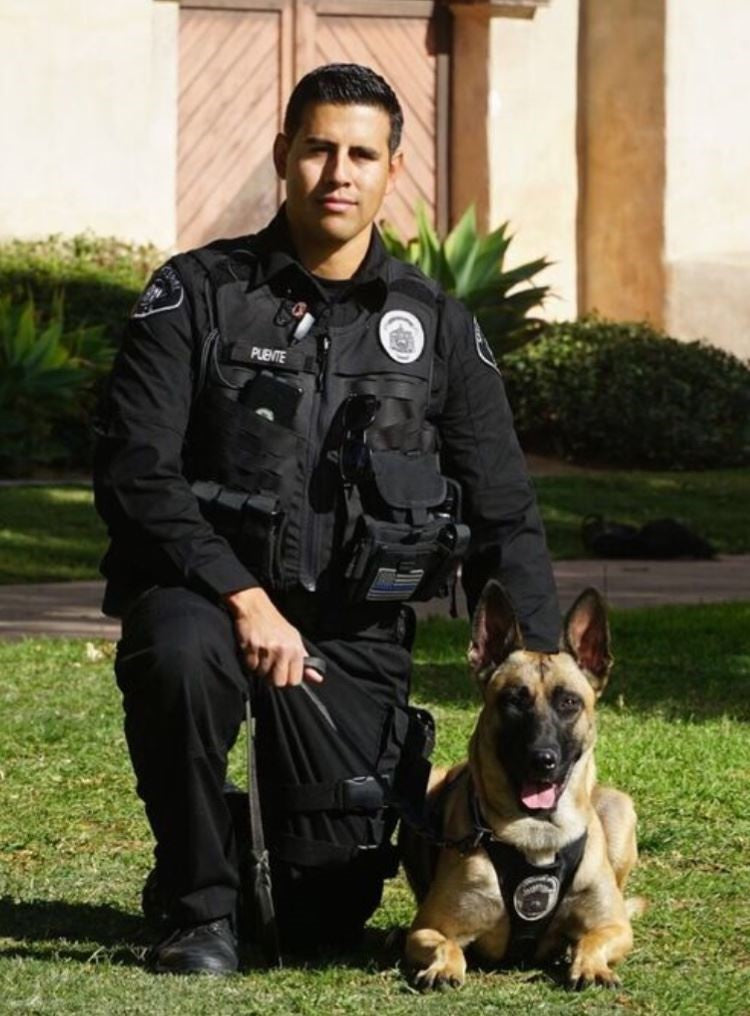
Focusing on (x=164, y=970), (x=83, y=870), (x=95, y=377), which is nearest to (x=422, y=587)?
(x=164, y=970)

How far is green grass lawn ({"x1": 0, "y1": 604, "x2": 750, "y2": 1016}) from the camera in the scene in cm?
498

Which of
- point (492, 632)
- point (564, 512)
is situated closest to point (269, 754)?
point (492, 632)

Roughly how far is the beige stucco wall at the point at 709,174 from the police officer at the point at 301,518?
1424 cm

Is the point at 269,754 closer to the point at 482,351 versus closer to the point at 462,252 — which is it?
the point at 482,351

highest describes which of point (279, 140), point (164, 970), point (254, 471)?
point (279, 140)

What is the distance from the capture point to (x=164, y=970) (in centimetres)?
510

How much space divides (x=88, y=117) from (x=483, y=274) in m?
3.50

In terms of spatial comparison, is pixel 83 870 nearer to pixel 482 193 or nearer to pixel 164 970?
pixel 164 970

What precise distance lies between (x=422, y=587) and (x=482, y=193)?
14.6 meters

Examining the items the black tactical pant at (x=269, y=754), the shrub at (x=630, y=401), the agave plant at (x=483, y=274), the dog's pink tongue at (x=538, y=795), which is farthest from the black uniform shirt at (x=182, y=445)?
the shrub at (x=630, y=401)

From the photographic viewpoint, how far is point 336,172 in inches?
208

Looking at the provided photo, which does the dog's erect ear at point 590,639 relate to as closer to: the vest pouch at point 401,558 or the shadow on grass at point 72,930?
the vest pouch at point 401,558

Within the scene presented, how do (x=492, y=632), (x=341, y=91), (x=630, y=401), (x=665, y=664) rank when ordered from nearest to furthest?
(x=492, y=632)
(x=341, y=91)
(x=665, y=664)
(x=630, y=401)

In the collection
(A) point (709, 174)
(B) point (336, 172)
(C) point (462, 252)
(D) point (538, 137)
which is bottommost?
(B) point (336, 172)
